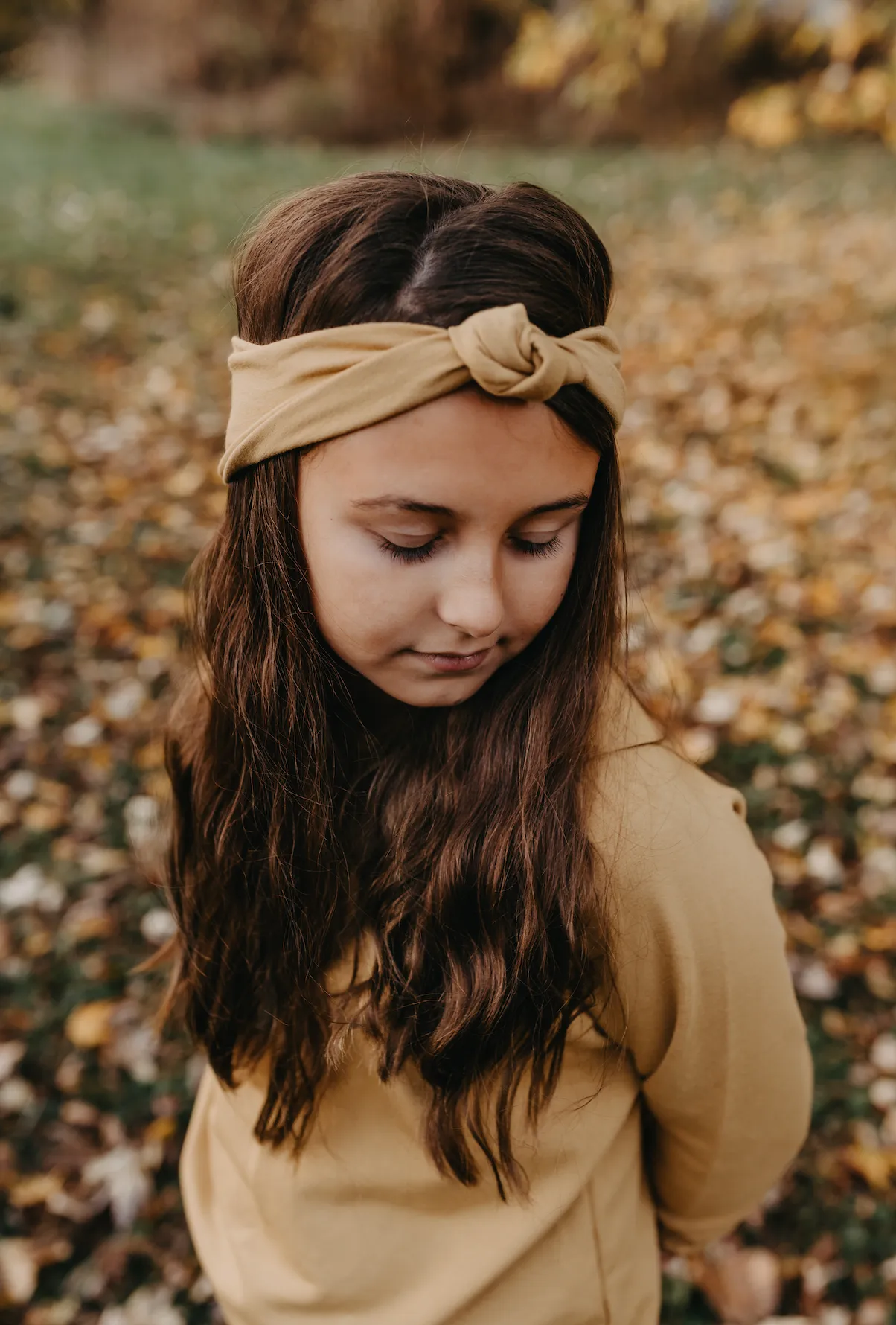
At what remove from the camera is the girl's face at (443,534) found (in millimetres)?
1035

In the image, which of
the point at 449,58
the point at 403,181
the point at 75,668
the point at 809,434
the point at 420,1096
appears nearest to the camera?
the point at 403,181

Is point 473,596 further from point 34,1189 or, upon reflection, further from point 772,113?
point 772,113

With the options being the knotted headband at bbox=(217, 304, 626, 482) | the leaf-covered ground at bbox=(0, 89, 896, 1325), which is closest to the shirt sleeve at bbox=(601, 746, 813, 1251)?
the knotted headband at bbox=(217, 304, 626, 482)

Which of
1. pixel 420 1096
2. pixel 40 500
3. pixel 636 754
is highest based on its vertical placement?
pixel 636 754

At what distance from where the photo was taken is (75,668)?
3.99 meters

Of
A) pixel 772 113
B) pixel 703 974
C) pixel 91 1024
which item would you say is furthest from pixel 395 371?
pixel 772 113

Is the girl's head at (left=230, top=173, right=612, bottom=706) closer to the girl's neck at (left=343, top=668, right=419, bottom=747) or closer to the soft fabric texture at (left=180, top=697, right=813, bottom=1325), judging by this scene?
the girl's neck at (left=343, top=668, right=419, bottom=747)

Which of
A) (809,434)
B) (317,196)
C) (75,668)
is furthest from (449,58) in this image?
(317,196)

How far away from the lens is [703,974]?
1354mm

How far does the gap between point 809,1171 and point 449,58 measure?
1428cm

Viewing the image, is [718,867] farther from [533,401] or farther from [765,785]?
[765,785]

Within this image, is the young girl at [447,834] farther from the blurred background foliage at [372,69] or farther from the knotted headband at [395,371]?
the blurred background foliage at [372,69]

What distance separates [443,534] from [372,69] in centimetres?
1439

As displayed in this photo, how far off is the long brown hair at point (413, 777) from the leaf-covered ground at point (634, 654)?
1.08 metres
